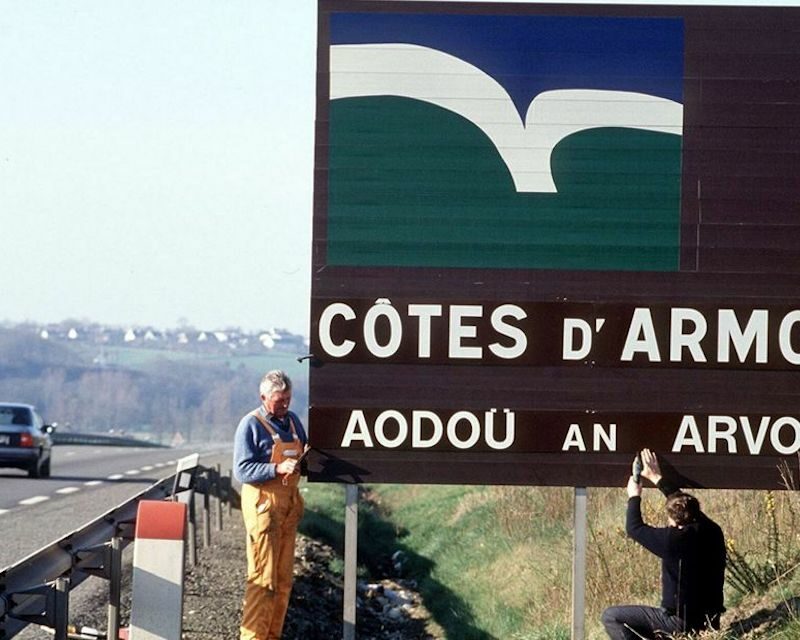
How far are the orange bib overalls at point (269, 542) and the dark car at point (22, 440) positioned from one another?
76.5 ft

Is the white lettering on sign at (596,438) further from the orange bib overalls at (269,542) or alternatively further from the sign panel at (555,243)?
the orange bib overalls at (269,542)

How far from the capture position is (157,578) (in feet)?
32.3

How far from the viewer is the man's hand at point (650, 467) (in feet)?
34.7

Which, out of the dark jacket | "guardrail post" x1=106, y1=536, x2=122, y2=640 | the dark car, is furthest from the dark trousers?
the dark car

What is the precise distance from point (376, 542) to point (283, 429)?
1287cm

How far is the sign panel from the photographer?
10.7 m

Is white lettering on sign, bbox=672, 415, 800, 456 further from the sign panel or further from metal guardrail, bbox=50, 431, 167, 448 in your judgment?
metal guardrail, bbox=50, 431, 167, 448

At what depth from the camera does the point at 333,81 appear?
1066cm

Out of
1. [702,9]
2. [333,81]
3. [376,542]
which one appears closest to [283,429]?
[333,81]

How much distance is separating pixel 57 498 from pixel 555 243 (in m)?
18.2

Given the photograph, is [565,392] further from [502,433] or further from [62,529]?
[62,529]

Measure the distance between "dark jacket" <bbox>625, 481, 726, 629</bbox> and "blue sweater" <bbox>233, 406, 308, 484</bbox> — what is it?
2.33m

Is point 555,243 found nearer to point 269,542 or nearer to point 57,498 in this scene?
point 269,542

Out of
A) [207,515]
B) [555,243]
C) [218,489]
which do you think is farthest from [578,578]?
[218,489]
